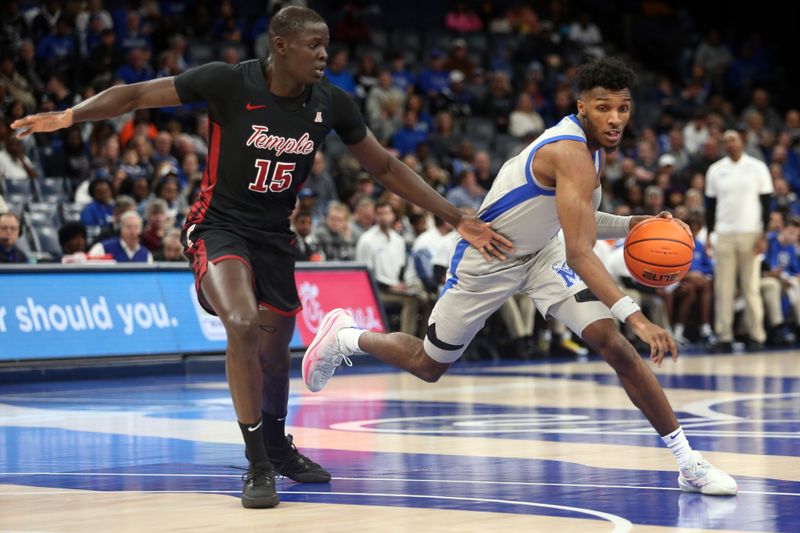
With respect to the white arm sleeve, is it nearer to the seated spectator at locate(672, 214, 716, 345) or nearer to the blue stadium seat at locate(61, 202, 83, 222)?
the blue stadium seat at locate(61, 202, 83, 222)

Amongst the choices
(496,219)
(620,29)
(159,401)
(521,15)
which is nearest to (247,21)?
(521,15)

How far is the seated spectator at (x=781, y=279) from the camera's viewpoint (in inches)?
688

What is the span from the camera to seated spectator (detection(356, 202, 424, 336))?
15.2 metres

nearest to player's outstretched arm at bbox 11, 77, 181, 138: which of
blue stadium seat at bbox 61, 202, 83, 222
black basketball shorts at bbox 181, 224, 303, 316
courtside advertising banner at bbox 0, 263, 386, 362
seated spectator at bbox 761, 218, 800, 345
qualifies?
black basketball shorts at bbox 181, 224, 303, 316

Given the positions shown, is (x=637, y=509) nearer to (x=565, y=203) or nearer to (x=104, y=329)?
(x=565, y=203)

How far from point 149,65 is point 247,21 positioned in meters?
3.53

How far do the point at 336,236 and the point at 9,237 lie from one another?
14.0 feet

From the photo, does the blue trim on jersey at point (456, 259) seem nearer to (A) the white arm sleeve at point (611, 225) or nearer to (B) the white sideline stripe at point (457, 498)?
(A) the white arm sleeve at point (611, 225)

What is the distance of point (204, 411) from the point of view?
9.83 m

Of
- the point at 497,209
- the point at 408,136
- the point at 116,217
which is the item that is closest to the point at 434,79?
the point at 408,136

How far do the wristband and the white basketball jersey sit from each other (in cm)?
67

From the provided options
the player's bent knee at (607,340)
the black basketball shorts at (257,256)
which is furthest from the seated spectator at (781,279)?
the black basketball shorts at (257,256)

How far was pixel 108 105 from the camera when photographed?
5797 millimetres

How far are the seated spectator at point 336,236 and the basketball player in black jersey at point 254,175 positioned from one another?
9210 mm
